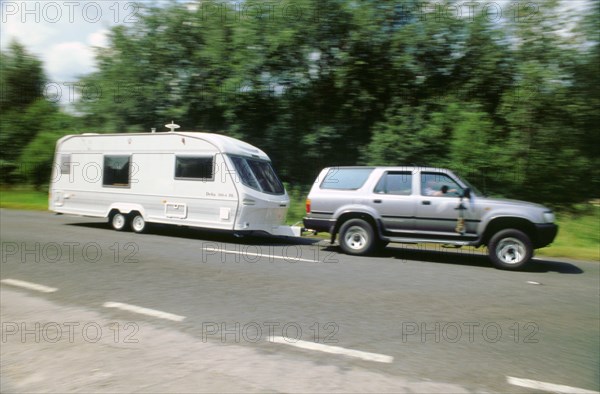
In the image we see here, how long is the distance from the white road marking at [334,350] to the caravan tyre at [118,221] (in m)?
10.5

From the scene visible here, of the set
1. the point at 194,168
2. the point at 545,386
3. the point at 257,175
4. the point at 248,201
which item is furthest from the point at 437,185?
the point at 545,386

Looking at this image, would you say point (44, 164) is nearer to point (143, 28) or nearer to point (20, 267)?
point (143, 28)

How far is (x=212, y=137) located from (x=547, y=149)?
11761 mm

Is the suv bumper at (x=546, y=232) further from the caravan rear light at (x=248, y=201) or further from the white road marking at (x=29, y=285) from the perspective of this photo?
the white road marking at (x=29, y=285)

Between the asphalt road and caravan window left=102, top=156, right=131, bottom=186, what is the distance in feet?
10.1

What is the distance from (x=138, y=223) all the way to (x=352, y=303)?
30.6ft

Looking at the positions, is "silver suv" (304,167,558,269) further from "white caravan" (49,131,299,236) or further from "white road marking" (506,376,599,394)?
"white road marking" (506,376,599,394)

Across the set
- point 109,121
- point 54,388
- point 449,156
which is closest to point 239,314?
point 54,388

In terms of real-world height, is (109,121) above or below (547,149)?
above

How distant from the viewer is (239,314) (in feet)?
19.0

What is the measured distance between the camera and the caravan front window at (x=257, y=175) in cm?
1241

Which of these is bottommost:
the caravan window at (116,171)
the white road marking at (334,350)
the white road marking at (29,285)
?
the white road marking at (334,350)

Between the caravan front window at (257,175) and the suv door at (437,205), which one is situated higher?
the caravan front window at (257,175)

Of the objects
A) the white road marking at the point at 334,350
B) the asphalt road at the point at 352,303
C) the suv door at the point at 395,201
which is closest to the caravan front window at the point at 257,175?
the asphalt road at the point at 352,303
